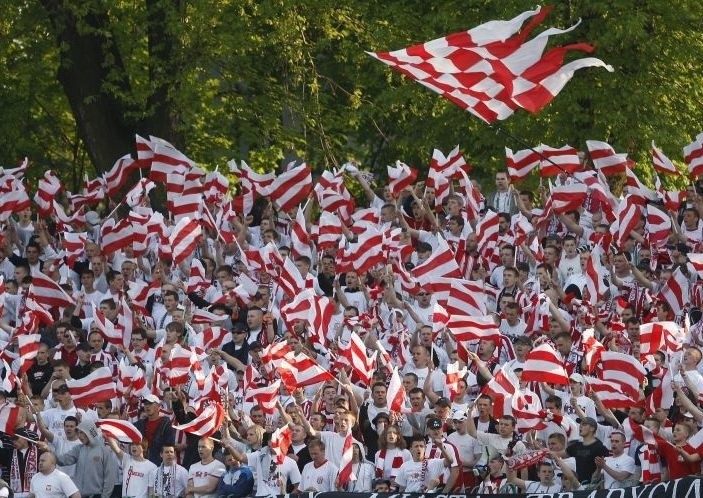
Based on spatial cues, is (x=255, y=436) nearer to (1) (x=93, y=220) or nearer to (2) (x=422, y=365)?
(2) (x=422, y=365)

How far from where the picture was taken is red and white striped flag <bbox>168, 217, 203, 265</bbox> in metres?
26.1

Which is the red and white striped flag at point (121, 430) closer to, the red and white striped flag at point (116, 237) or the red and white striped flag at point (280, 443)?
the red and white striped flag at point (280, 443)

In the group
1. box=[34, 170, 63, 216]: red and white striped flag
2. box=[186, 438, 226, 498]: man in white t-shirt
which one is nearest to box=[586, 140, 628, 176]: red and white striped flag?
box=[34, 170, 63, 216]: red and white striped flag

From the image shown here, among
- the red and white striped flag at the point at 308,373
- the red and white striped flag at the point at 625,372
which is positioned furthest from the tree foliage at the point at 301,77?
the red and white striped flag at the point at 625,372

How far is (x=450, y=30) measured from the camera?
30.3 m

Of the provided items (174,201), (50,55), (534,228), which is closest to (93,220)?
(174,201)

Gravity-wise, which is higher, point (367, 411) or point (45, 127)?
point (367, 411)

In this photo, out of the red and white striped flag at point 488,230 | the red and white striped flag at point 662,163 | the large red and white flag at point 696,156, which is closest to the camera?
the red and white striped flag at point 488,230

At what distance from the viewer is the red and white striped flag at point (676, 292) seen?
23.0 m

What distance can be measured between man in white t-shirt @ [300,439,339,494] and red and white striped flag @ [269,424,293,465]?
231 mm

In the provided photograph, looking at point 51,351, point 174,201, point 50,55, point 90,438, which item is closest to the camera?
point 90,438

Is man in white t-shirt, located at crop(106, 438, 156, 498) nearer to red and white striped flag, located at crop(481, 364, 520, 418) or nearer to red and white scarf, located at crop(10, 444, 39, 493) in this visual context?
red and white scarf, located at crop(10, 444, 39, 493)

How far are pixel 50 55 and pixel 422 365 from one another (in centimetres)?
1208

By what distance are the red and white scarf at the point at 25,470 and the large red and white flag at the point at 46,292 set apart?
3549 millimetres
